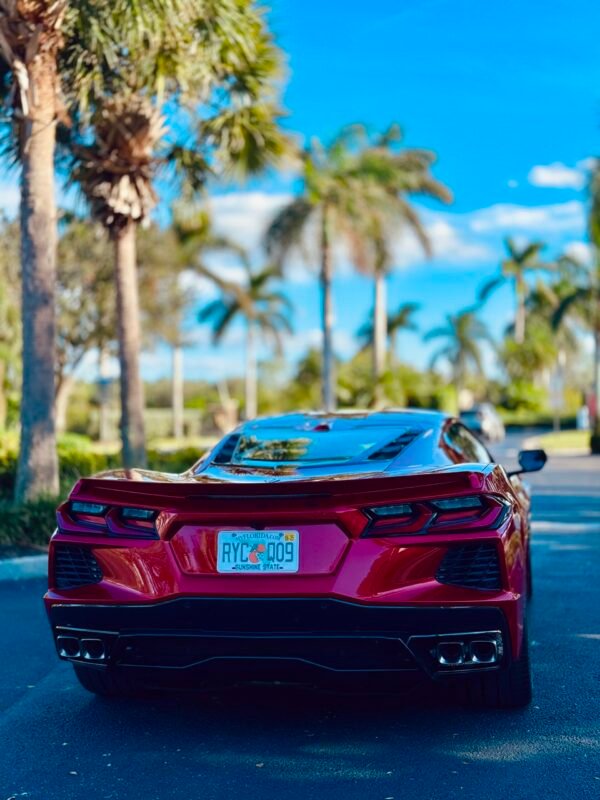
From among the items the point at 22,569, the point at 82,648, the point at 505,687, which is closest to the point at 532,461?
the point at 505,687

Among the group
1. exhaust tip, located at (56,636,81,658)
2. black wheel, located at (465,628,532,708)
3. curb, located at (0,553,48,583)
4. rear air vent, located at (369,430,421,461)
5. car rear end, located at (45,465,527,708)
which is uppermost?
rear air vent, located at (369,430,421,461)

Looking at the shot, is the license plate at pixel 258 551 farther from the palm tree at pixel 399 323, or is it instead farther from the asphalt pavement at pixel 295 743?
the palm tree at pixel 399 323

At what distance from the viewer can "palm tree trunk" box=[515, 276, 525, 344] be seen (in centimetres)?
7081

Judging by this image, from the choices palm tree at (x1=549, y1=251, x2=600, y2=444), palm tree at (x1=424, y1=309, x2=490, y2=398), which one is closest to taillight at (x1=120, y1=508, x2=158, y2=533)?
palm tree at (x1=549, y1=251, x2=600, y2=444)

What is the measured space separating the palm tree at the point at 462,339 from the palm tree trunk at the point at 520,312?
143 inches

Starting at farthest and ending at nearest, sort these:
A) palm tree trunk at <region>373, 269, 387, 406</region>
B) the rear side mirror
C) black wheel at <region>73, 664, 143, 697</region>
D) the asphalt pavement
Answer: palm tree trunk at <region>373, 269, 387, 406</region>, the rear side mirror, black wheel at <region>73, 664, 143, 697</region>, the asphalt pavement

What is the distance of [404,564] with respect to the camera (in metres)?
4.04

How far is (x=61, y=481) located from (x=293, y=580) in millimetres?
9935

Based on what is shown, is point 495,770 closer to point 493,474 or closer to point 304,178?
point 493,474

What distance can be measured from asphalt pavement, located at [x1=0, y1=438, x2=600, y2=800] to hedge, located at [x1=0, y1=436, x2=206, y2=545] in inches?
160

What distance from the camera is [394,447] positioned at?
5.31m

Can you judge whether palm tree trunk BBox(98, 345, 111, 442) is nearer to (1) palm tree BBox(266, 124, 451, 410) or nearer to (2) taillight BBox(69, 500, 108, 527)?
(1) palm tree BBox(266, 124, 451, 410)

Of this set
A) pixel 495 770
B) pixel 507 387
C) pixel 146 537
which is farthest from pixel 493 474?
pixel 507 387

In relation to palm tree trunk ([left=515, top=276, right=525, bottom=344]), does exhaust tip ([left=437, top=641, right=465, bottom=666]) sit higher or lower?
lower
